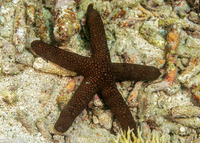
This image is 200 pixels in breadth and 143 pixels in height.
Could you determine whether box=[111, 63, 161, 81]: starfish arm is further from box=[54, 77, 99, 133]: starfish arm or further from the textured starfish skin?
box=[54, 77, 99, 133]: starfish arm

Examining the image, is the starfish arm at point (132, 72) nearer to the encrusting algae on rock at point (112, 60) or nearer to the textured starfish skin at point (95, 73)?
the textured starfish skin at point (95, 73)

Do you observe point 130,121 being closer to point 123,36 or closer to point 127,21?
point 123,36

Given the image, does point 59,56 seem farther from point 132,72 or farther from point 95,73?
point 132,72

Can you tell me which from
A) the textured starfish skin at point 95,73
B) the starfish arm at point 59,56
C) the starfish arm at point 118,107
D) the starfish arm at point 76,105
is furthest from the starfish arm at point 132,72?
the starfish arm at point 59,56

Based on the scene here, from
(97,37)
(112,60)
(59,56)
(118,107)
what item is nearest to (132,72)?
(112,60)

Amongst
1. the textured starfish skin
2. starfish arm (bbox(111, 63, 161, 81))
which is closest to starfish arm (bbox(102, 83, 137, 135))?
the textured starfish skin
